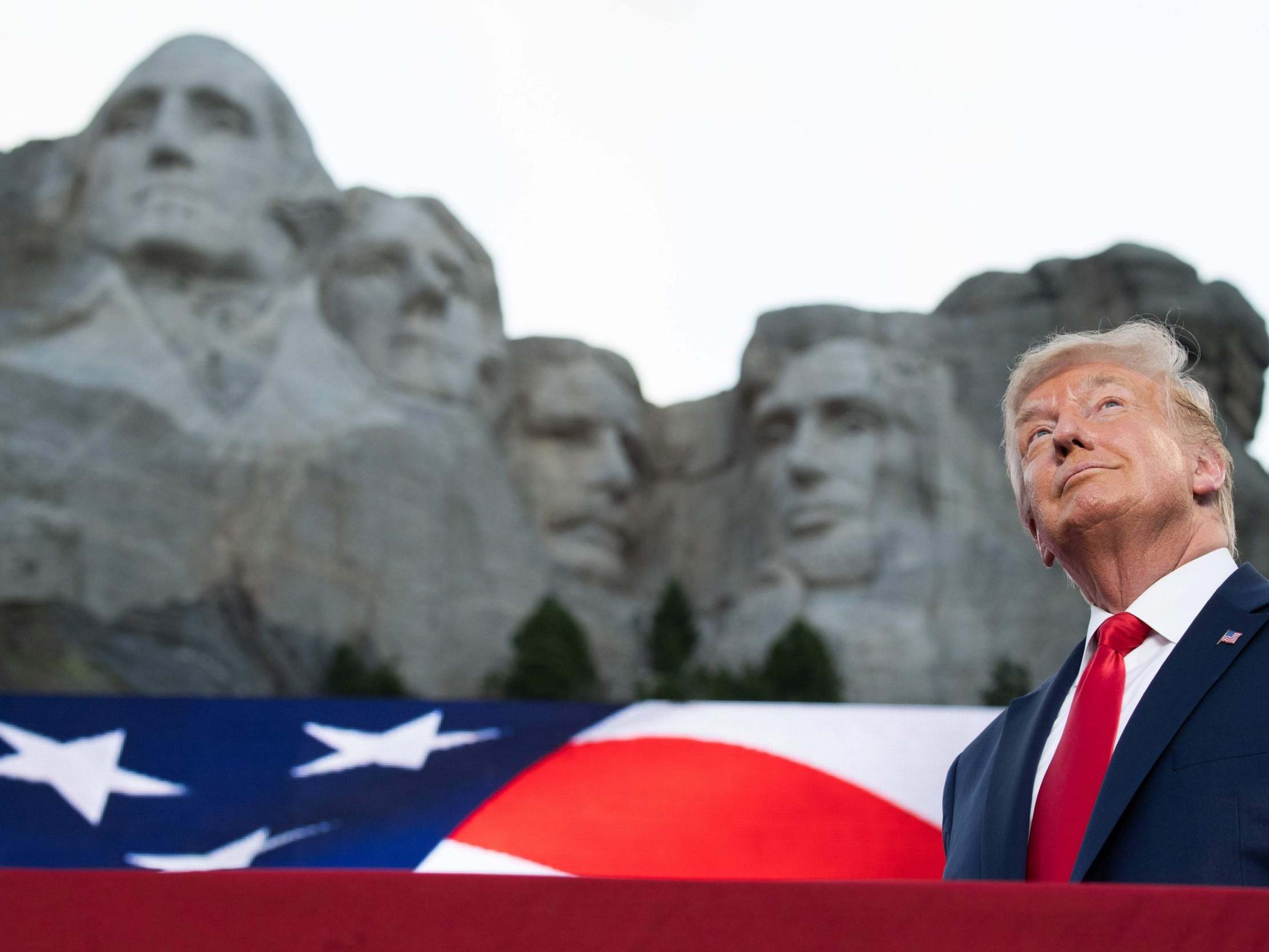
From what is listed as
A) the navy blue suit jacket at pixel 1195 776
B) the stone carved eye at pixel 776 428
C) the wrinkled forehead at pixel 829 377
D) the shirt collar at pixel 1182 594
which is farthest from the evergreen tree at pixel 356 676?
the navy blue suit jacket at pixel 1195 776

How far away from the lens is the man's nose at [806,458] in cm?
1198

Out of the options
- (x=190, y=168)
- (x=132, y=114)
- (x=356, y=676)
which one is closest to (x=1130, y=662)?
(x=356, y=676)

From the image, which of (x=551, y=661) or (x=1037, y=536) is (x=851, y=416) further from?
(x=1037, y=536)

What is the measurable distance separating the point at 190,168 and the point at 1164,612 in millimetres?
10826

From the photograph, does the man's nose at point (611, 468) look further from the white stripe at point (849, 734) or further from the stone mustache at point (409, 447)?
the white stripe at point (849, 734)

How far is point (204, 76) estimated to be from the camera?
11797 millimetres

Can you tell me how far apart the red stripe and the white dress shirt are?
Answer: 1.53m

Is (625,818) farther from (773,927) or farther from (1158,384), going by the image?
(773,927)

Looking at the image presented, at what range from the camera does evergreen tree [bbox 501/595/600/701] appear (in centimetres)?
998

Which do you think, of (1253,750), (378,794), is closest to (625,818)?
(378,794)

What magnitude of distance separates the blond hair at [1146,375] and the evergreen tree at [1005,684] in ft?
27.6

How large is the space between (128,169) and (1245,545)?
835cm

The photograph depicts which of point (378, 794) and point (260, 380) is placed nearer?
point (378, 794)

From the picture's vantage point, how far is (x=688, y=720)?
3.54 meters
